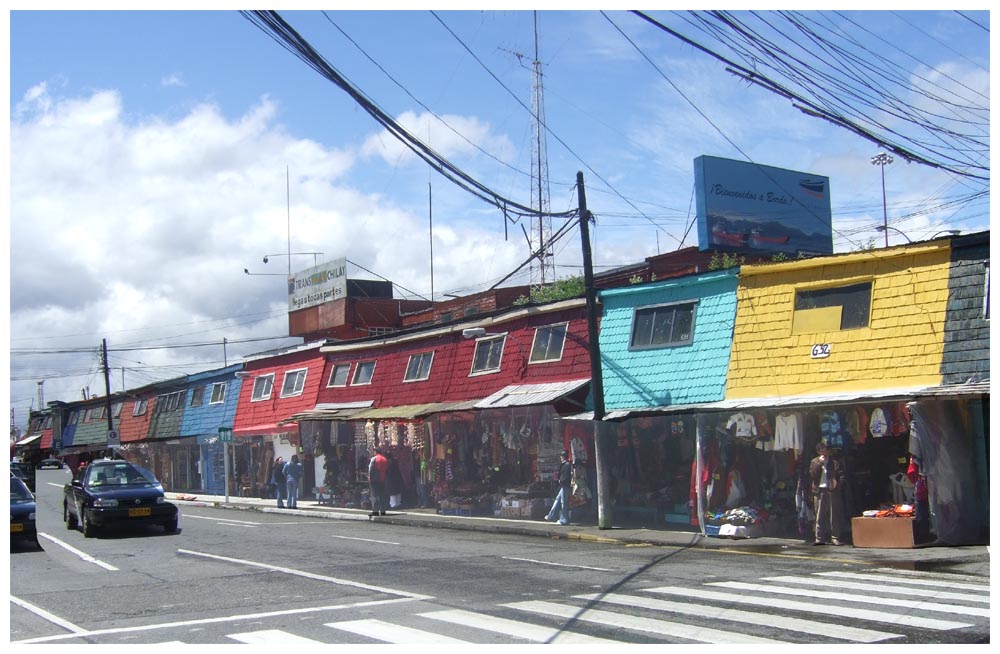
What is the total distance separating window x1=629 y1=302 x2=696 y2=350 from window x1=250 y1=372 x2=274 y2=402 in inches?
821

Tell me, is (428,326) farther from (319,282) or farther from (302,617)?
(319,282)

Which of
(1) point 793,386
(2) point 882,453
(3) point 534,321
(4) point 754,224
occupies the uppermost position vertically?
(4) point 754,224

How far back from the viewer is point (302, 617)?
1043 centimetres

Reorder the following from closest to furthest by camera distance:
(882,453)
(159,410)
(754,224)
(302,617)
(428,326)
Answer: (302,617)
(882,453)
(428,326)
(754,224)
(159,410)

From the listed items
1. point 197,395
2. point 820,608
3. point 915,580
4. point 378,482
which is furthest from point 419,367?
point 820,608

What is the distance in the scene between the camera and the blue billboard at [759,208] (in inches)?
1254

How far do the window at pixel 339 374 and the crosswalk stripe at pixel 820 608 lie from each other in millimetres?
24196

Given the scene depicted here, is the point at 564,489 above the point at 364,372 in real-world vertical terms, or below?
below

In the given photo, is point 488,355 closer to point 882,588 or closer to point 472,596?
point 472,596

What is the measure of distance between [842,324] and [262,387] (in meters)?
27.3

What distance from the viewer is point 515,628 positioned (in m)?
9.48

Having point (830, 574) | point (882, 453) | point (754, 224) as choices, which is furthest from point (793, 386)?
point (754, 224)
